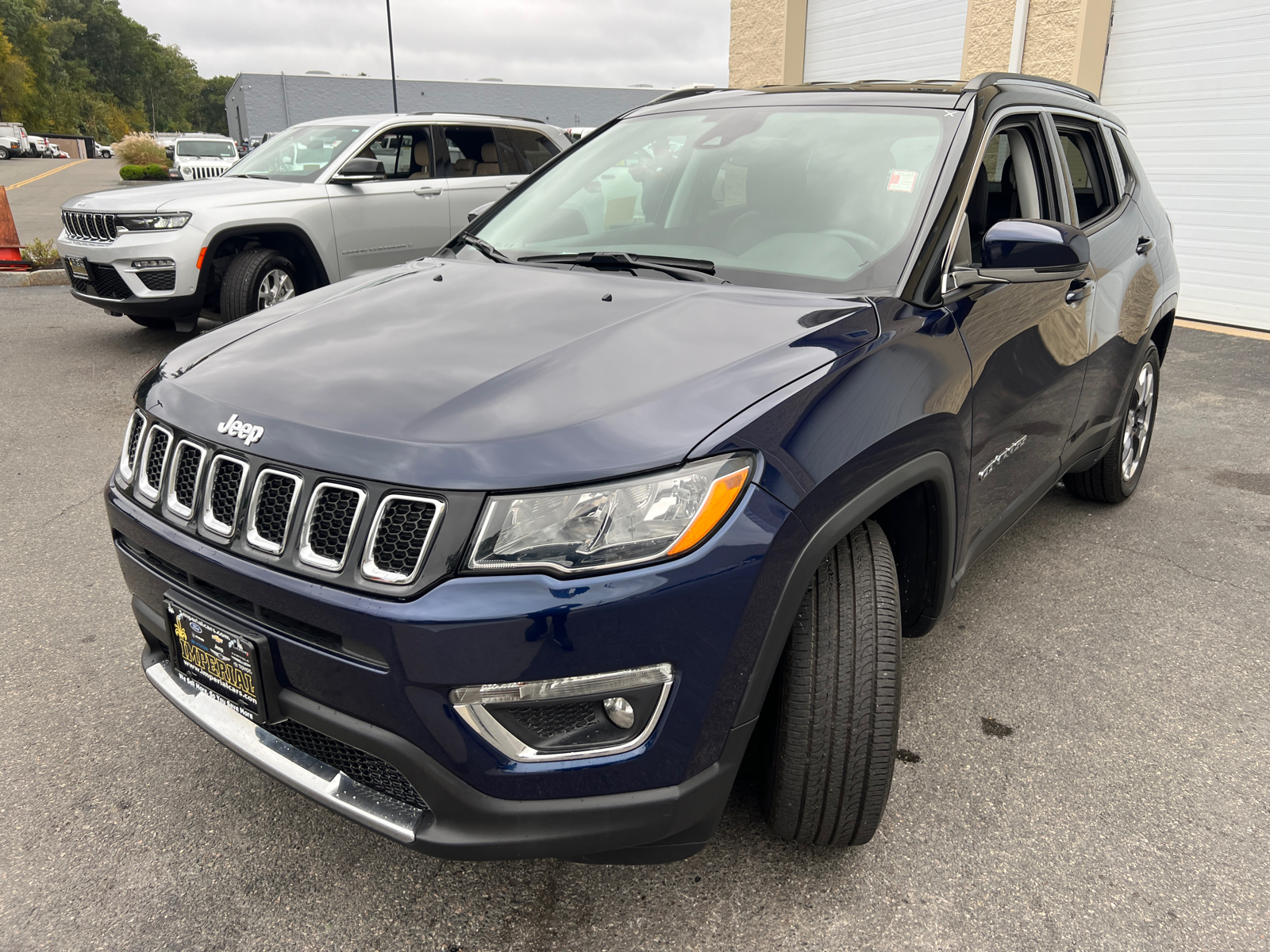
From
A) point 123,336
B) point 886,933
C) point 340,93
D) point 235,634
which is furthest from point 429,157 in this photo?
point 340,93

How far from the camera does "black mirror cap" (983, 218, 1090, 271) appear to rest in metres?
2.33

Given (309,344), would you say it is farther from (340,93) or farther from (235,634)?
(340,93)

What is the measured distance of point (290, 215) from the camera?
6.75 meters

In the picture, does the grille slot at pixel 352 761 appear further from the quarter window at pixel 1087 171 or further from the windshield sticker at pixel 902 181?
the quarter window at pixel 1087 171

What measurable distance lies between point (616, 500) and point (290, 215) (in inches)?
239

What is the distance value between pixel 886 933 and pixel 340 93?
54279 millimetres

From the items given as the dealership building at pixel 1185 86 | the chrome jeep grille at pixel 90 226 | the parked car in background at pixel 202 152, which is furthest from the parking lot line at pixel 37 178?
the dealership building at pixel 1185 86

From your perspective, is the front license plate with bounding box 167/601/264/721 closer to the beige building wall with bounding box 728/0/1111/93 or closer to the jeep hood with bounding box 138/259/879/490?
the jeep hood with bounding box 138/259/879/490

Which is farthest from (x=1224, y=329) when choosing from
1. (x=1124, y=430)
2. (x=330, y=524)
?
(x=330, y=524)

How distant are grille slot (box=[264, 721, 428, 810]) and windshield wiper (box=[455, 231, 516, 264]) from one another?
5.00ft

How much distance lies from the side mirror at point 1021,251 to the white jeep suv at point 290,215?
547 centimetres

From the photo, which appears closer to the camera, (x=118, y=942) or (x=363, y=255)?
(x=118, y=942)

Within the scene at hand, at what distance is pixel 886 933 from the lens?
75.4 inches

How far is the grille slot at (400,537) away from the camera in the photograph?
1.57 meters
